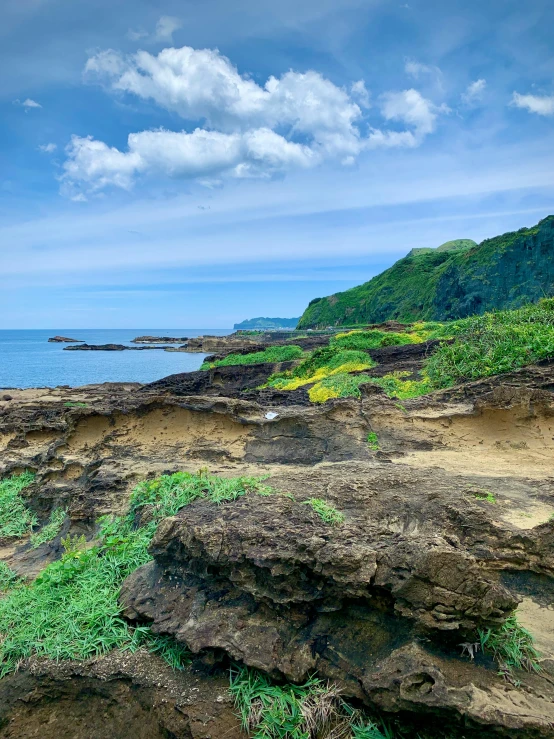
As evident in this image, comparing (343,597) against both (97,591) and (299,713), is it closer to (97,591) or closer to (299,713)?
(299,713)

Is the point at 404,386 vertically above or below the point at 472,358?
below

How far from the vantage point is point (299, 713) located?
366 centimetres

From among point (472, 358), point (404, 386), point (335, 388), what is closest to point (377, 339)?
point (335, 388)

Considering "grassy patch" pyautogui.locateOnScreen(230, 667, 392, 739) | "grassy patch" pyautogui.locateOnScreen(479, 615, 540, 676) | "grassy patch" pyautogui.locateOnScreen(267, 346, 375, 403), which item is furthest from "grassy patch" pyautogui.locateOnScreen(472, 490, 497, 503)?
"grassy patch" pyautogui.locateOnScreen(267, 346, 375, 403)

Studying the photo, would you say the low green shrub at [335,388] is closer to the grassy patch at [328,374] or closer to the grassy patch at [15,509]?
the grassy patch at [328,374]

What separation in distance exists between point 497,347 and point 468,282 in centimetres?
5419

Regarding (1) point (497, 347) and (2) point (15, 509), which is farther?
(1) point (497, 347)

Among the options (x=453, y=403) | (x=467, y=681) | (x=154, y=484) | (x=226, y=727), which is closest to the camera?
(x=467, y=681)

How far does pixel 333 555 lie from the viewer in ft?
12.9

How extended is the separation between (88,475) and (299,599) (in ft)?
15.3

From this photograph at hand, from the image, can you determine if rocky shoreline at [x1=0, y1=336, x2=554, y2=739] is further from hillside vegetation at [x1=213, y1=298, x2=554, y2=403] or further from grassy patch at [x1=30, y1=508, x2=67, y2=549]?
hillside vegetation at [x1=213, y1=298, x2=554, y2=403]

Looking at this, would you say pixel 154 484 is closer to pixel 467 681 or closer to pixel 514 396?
pixel 467 681

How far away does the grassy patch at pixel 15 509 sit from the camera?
759cm

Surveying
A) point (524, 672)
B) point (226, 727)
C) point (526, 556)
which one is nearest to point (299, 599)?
point (226, 727)
